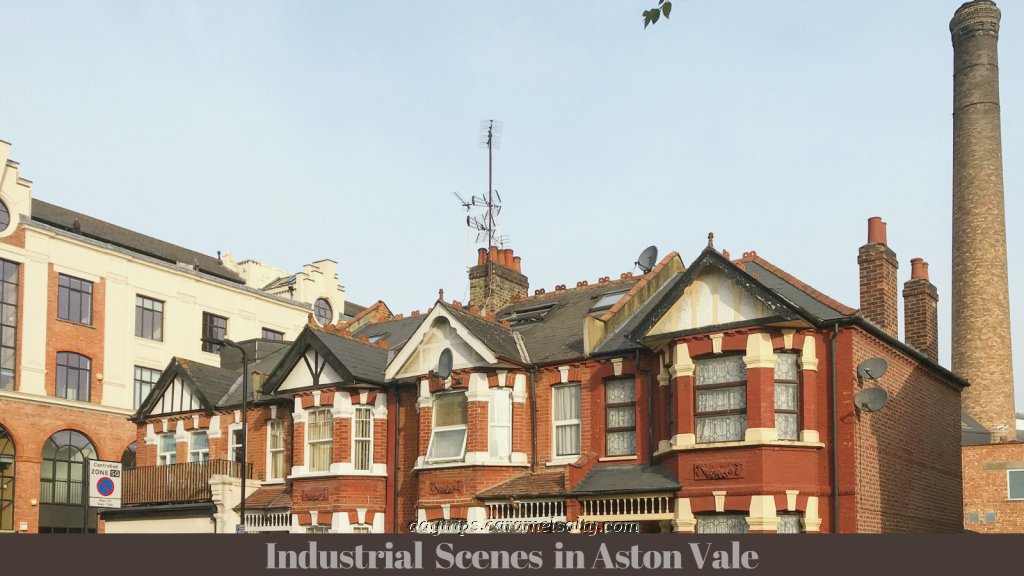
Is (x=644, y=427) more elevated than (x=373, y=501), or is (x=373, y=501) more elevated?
(x=644, y=427)

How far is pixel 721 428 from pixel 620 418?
366 cm

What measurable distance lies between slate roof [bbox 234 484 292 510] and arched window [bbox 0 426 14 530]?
2455 cm

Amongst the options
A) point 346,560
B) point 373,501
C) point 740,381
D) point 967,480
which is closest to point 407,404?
point 373,501

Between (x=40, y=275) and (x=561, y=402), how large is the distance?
36.5 metres

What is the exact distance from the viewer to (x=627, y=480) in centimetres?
2570

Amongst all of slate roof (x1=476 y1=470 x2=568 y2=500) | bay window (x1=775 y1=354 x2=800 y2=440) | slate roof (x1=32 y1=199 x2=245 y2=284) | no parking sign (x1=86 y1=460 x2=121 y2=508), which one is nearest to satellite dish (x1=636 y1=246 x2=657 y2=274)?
slate roof (x1=476 y1=470 x2=568 y2=500)

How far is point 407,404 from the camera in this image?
30781 millimetres

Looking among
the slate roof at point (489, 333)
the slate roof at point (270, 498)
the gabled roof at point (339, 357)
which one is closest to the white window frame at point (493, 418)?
the slate roof at point (489, 333)

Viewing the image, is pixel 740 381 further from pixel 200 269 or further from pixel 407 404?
pixel 200 269

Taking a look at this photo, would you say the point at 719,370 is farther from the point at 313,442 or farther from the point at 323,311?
the point at 323,311

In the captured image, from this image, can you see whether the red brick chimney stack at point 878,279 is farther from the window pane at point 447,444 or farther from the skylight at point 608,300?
the window pane at point 447,444

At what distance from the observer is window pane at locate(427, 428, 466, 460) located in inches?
1130

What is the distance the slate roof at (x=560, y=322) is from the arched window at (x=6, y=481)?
30.1 meters

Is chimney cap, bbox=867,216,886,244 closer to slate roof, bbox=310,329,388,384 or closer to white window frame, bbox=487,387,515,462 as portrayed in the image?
white window frame, bbox=487,387,515,462
